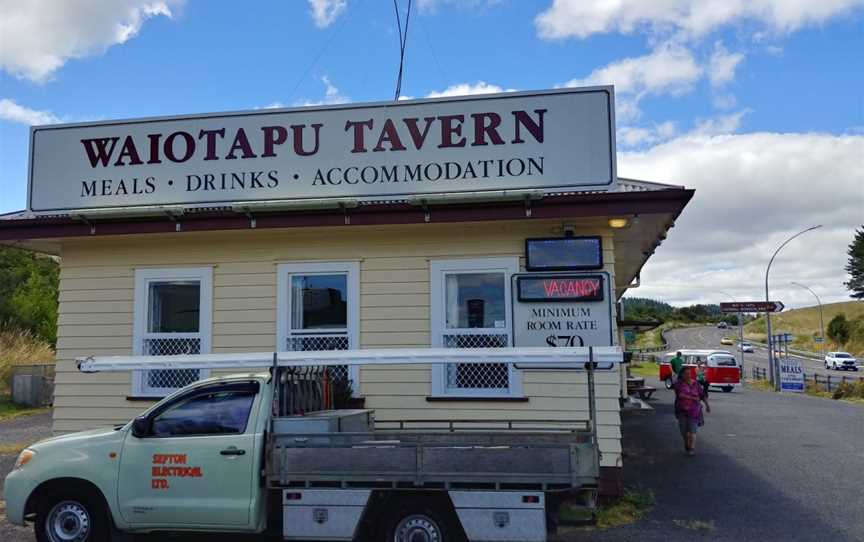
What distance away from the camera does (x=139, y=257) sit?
9938mm

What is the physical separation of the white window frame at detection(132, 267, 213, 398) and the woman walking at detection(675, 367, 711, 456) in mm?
7920

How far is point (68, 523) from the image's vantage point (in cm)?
652

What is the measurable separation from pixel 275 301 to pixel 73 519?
3730mm

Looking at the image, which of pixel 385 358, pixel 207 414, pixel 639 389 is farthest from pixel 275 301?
pixel 639 389

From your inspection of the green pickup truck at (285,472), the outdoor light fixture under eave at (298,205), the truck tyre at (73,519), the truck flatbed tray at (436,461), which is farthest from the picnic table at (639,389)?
the truck tyre at (73,519)

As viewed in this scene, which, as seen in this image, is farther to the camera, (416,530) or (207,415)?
(207,415)

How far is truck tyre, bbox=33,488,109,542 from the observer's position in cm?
648

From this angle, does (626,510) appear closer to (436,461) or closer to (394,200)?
(436,461)

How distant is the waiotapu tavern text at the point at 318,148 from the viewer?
9273 millimetres

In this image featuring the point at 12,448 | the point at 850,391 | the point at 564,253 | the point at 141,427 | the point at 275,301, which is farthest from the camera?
the point at 850,391

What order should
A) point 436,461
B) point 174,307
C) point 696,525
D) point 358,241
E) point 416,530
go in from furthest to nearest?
point 174,307, point 358,241, point 696,525, point 416,530, point 436,461

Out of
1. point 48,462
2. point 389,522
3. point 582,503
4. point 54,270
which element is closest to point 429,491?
point 389,522

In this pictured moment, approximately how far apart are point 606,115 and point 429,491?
537 centimetres

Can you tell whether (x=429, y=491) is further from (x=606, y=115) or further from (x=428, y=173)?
(x=606, y=115)
